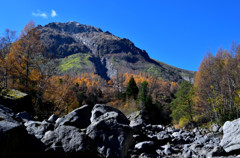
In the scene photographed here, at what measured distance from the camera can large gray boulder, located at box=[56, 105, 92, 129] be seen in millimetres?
8612

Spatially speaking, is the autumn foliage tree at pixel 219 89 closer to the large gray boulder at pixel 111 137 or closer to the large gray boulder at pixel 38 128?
the large gray boulder at pixel 111 137

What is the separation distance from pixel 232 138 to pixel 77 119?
9917mm

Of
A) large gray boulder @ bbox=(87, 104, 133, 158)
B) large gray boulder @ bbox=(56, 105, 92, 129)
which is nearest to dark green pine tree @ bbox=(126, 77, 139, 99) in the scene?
large gray boulder @ bbox=(56, 105, 92, 129)

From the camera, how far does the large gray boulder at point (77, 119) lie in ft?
28.3

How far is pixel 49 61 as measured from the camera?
18.1m

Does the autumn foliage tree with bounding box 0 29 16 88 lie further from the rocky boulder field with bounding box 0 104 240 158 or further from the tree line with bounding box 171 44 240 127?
the tree line with bounding box 171 44 240 127

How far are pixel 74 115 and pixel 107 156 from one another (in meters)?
3.55

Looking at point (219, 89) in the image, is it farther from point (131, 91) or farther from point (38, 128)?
point (38, 128)

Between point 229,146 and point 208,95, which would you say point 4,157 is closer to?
point 229,146

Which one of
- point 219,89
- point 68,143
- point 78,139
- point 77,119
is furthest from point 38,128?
point 219,89

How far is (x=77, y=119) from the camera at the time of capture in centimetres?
887

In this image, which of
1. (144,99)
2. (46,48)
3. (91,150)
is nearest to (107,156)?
(91,150)

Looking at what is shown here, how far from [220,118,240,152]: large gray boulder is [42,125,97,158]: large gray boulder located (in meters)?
8.90

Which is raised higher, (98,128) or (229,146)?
(98,128)
